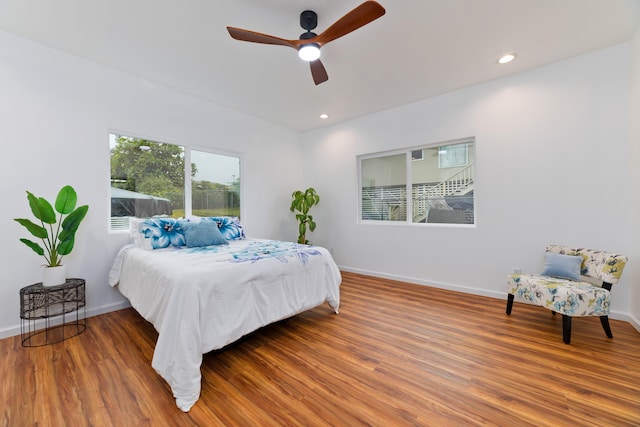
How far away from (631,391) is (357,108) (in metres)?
3.95

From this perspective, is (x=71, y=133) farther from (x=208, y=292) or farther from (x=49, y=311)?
(x=208, y=292)

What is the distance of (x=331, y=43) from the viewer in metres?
2.46

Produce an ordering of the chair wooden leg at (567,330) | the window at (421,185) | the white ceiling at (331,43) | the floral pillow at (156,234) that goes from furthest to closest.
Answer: the window at (421,185)
the floral pillow at (156,234)
the chair wooden leg at (567,330)
the white ceiling at (331,43)

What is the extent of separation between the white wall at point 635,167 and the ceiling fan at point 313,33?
8.57 ft

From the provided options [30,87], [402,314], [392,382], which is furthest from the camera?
[402,314]

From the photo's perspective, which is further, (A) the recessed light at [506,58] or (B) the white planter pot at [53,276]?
(A) the recessed light at [506,58]

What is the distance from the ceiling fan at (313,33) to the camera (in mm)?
1680

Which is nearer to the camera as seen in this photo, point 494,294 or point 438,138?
point 494,294

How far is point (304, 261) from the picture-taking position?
252 centimetres

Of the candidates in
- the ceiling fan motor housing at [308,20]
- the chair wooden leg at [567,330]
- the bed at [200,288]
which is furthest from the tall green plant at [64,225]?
the chair wooden leg at [567,330]

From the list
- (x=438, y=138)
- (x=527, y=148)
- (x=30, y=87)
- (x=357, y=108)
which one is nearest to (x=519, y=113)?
(x=527, y=148)

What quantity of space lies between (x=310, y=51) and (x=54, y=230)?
9.95 feet

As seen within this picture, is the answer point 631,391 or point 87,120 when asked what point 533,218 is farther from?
point 87,120

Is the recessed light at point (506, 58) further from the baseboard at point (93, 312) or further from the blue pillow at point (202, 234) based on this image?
the baseboard at point (93, 312)
